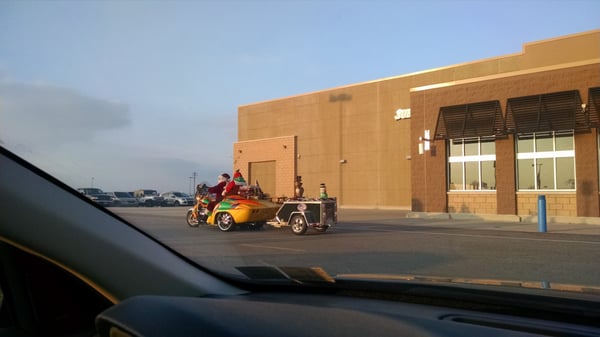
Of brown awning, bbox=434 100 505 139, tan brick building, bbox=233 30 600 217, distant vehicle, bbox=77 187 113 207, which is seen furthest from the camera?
brown awning, bbox=434 100 505 139

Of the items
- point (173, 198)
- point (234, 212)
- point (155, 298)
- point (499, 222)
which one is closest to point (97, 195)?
point (155, 298)

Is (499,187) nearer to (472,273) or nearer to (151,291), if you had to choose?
(472,273)

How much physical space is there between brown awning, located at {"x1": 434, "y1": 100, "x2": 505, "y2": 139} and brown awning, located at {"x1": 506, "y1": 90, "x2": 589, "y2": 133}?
0.58 meters

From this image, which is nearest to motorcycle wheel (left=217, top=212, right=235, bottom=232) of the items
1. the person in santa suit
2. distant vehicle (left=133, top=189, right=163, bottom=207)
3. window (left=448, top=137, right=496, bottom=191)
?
the person in santa suit

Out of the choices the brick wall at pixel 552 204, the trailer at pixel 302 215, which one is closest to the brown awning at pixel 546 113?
the brick wall at pixel 552 204

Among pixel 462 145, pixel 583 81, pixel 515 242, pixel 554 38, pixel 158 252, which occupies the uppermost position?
pixel 554 38

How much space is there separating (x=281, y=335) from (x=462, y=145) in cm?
2614

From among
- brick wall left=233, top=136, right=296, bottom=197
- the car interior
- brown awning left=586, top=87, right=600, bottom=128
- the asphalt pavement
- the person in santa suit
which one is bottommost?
the asphalt pavement

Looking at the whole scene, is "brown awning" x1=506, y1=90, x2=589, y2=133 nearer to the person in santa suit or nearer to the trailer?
the trailer

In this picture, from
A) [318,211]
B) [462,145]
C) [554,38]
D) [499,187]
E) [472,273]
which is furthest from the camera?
[554,38]

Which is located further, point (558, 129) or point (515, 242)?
point (558, 129)

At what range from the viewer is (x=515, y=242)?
13.3 metres

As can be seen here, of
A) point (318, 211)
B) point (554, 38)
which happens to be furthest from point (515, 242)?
point (554, 38)

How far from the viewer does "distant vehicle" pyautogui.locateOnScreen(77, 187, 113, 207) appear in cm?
226
